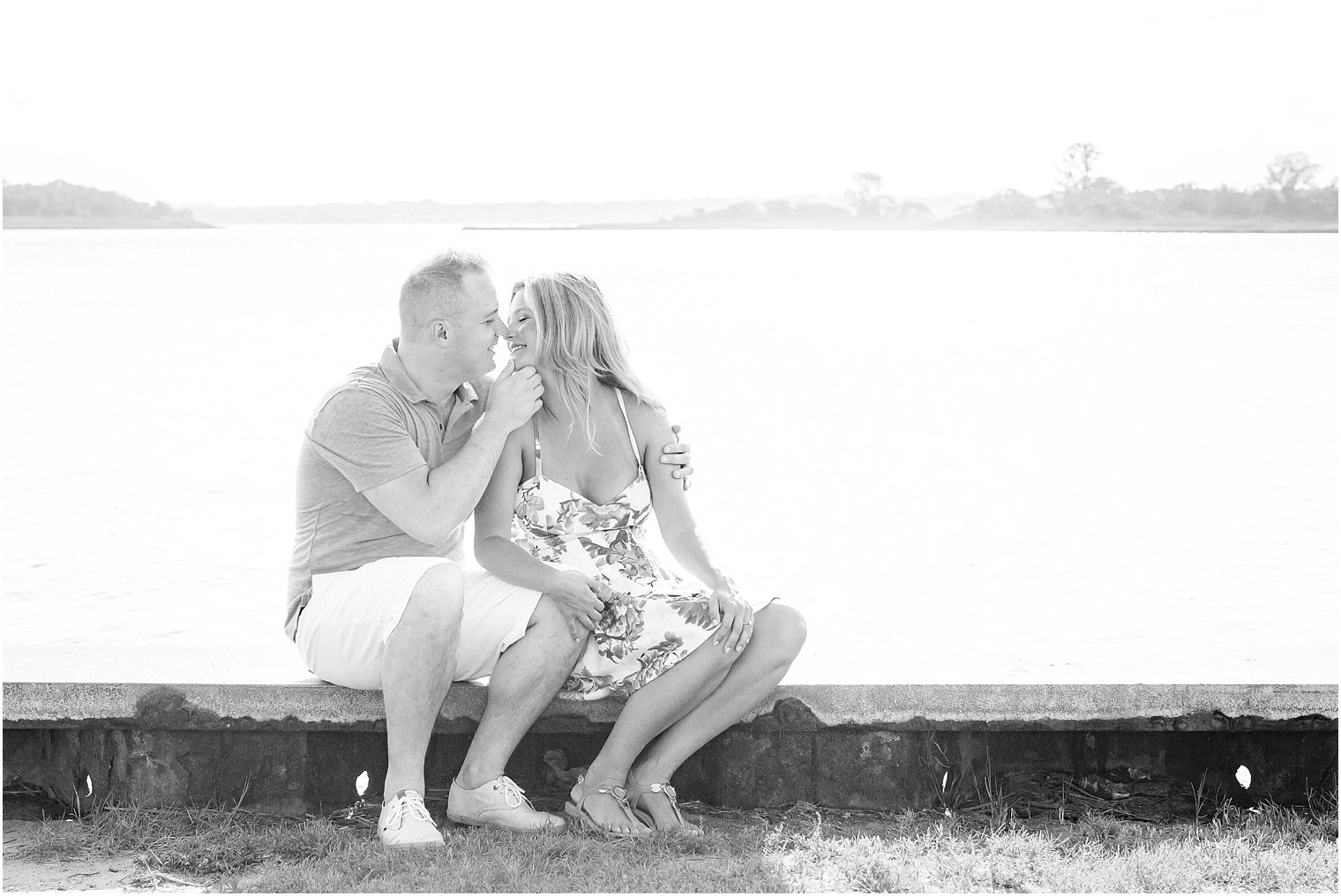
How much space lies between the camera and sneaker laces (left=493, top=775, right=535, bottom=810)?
3.00 meters

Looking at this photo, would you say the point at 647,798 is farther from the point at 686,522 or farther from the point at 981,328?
the point at 981,328

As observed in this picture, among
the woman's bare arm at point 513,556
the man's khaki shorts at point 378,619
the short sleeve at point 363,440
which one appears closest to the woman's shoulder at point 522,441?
the woman's bare arm at point 513,556

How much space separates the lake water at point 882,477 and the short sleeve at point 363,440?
0.54m

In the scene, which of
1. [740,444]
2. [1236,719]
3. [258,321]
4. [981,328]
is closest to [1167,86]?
[981,328]

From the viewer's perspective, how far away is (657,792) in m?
3.09

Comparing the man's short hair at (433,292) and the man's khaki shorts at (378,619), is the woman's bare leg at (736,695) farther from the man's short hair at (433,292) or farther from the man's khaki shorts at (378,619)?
the man's short hair at (433,292)

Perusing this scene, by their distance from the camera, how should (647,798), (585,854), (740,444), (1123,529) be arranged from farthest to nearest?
(740,444) → (1123,529) → (647,798) → (585,854)

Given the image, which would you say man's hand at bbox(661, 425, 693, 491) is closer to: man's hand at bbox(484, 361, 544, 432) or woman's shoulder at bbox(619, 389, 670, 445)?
woman's shoulder at bbox(619, 389, 670, 445)

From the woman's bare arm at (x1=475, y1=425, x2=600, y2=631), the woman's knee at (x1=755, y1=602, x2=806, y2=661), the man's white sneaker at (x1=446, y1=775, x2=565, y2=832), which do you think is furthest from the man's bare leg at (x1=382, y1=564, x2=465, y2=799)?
the woman's knee at (x1=755, y1=602, x2=806, y2=661)

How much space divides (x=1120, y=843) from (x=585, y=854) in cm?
120

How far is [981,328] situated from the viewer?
35.0 m

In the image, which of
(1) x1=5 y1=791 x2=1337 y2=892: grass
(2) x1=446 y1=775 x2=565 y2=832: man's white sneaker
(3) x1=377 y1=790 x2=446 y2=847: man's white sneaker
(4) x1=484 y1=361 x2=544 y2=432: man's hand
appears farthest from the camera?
(4) x1=484 y1=361 x2=544 y2=432: man's hand

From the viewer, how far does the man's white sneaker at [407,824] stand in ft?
9.42

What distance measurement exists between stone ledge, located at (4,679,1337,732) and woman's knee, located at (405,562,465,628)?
0.27 metres
